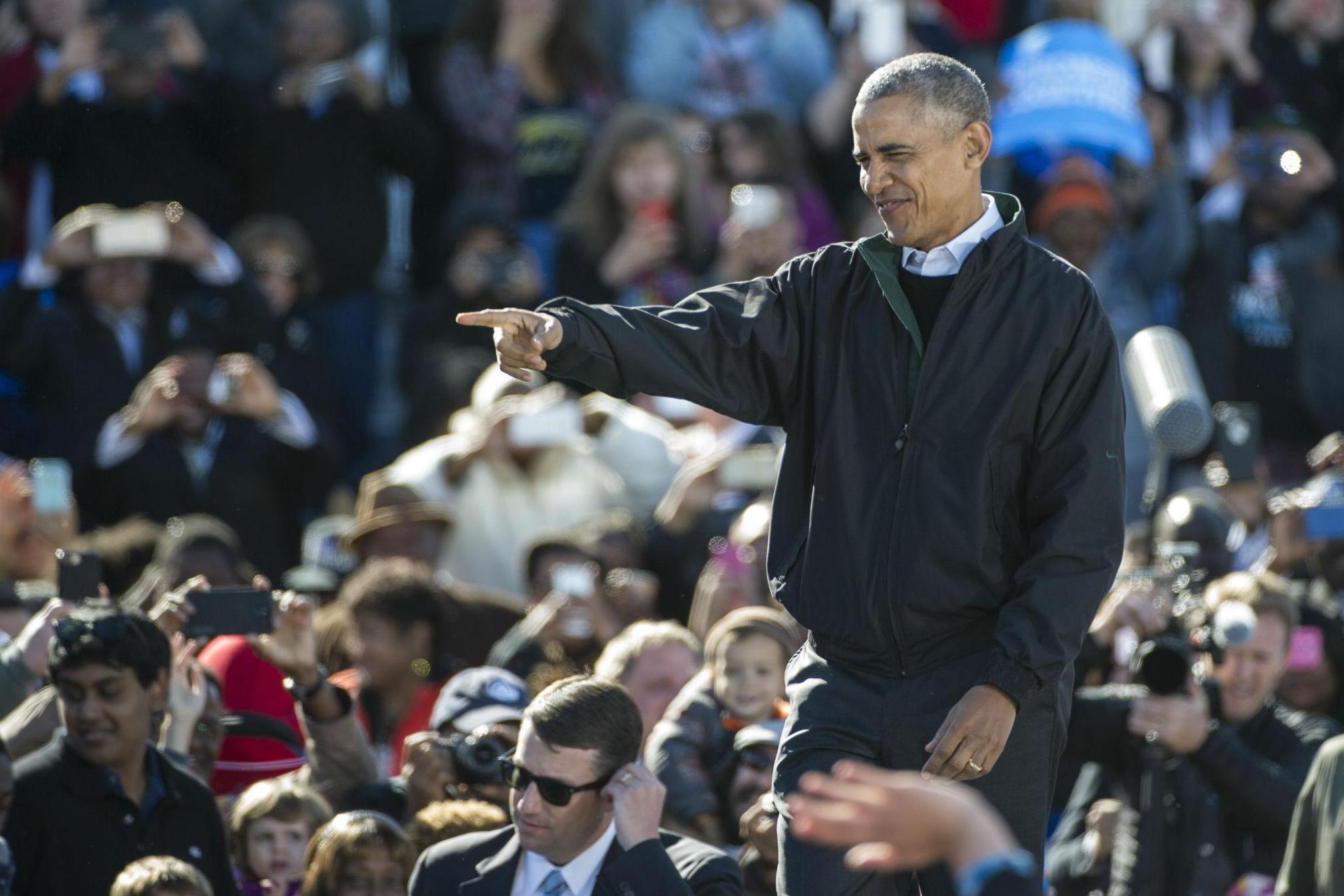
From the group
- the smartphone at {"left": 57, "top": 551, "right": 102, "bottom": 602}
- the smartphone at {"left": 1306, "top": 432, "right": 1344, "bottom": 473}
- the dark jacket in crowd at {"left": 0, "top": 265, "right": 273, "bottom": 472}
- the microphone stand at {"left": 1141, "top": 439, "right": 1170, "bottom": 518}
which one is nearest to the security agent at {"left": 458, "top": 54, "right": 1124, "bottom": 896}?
the smartphone at {"left": 57, "top": 551, "right": 102, "bottom": 602}

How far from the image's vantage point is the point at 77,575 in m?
6.36

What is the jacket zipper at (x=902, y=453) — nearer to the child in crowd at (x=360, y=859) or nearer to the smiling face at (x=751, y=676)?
the child in crowd at (x=360, y=859)

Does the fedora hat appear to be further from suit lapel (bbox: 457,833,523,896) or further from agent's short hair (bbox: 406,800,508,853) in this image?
suit lapel (bbox: 457,833,523,896)

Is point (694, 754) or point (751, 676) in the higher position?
point (751, 676)

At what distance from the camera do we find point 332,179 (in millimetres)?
10977

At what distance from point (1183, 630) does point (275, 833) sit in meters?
2.54

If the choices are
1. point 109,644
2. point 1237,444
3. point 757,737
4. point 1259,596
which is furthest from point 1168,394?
point 109,644

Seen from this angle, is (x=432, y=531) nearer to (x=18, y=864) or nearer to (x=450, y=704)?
(x=450, y=704)

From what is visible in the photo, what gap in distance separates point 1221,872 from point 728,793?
1.40 metres

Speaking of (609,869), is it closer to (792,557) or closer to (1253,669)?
(792,557)

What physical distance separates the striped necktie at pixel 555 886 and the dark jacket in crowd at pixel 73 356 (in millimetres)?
4419

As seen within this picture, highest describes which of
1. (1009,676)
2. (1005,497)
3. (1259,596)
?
(1005,497)

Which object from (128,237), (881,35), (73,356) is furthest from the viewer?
(881,35)

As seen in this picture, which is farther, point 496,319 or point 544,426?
point 544,426
